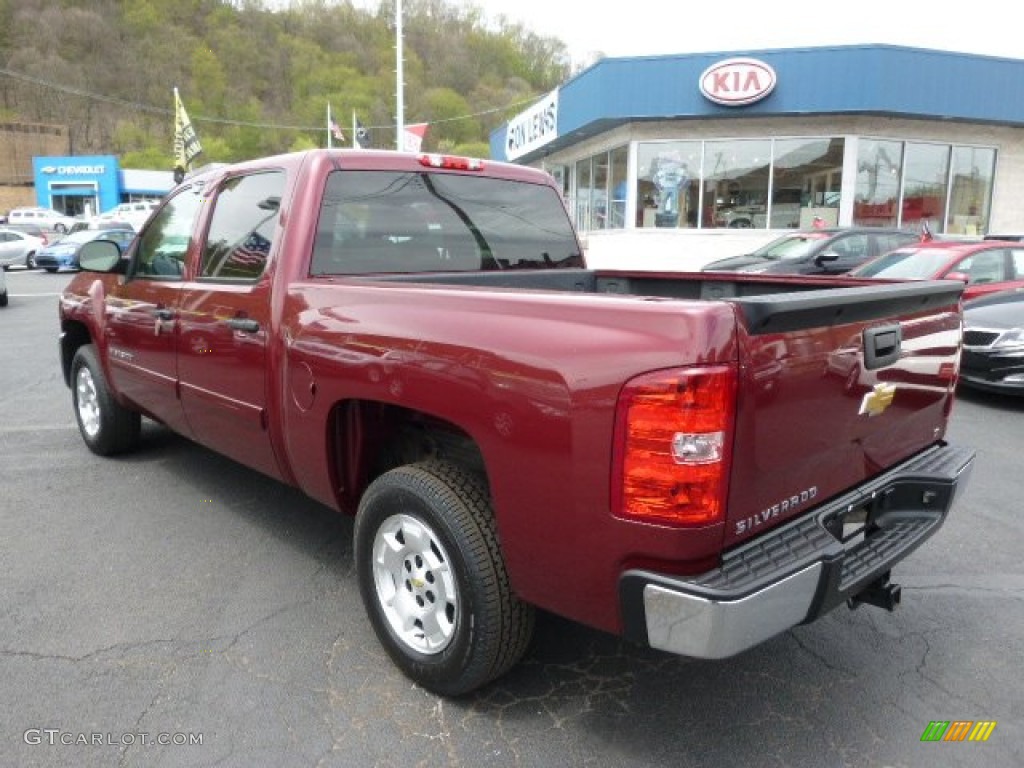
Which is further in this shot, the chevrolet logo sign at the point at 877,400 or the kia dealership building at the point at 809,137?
the kia dealership building at the point at 809,137

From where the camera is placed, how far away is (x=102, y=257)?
15.0ft

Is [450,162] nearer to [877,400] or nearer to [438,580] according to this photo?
[438,580]

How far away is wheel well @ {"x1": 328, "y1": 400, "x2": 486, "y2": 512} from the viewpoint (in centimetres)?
285

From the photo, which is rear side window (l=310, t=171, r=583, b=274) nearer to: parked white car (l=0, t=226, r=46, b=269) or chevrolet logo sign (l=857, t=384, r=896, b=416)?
chevrolet logo sign (l=857, t=384, r=896, b=416)

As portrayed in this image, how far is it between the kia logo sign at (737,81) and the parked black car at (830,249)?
4.64 m

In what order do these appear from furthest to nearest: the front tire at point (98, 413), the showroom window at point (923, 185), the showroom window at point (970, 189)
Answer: the showroom window at point (970, 189)
the showroom window at point (923, 185)
the front tire at point (98, 413)

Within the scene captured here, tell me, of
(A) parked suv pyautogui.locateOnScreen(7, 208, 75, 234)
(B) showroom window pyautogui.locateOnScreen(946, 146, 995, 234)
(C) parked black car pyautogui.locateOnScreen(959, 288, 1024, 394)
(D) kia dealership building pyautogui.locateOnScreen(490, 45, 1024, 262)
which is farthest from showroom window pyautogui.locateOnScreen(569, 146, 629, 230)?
(A) parked suv pyautogui.locateOnScreen(7, 208, 75, 234)

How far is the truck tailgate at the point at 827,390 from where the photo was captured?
2.01m

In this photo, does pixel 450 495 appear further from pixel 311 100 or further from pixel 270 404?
pixel 311 100

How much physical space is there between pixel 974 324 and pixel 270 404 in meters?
6.72

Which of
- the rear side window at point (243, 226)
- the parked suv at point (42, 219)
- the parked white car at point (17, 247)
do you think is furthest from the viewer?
the parked suv at point (42, 219)

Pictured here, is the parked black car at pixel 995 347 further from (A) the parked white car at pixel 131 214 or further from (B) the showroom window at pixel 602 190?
(A) the parked white car at pixel 131 214

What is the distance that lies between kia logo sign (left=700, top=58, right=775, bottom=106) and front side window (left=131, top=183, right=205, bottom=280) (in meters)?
15.1

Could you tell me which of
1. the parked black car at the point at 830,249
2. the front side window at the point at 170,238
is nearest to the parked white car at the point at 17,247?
the parked black car at the point at 830,249
